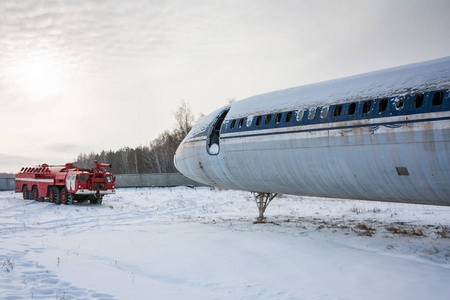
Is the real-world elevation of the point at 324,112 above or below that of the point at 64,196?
above

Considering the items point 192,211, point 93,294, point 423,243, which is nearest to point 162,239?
point 93,294

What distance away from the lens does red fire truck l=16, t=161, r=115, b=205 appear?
73.7 ft

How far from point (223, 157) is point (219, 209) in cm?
962

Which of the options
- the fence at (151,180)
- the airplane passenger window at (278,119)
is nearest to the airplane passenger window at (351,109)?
the airplane passenger window at (278,119)

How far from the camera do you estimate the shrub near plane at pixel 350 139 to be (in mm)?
8742

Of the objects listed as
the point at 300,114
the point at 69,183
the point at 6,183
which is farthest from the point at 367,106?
the point at 6,183

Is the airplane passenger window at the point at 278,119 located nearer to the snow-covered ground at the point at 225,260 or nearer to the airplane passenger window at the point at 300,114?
the airplane passenger window at the point at 300,114

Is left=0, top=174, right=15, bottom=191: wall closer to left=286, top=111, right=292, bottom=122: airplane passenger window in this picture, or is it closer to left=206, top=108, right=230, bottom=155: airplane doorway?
left=206, top=108, right=230, bottom=155: airplane doorway

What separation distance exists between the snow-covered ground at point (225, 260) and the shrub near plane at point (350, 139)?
73.6 inches

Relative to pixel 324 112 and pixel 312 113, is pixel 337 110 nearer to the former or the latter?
pixel 324 112

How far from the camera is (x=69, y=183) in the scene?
2280 centimetres

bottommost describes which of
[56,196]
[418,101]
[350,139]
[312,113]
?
[56,196]

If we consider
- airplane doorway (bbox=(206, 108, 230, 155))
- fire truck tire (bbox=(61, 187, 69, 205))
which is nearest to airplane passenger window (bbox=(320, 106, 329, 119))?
airplane doorway (bbox=(206, 108, 230, 155))

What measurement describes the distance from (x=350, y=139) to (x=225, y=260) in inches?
191
